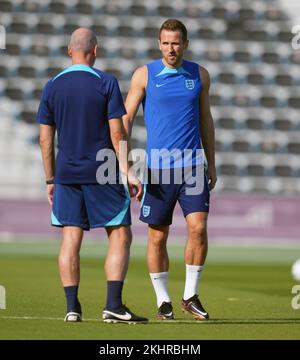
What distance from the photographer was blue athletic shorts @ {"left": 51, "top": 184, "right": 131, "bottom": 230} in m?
8.53

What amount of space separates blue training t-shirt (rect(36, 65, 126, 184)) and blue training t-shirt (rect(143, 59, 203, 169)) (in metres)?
0.72

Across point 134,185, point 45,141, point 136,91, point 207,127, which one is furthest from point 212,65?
point 134,185

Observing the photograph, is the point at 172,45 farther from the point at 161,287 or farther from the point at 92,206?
the point at 161,287

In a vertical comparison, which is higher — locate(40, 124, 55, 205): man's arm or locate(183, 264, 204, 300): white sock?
locate(40, 124, 55, 205): man's arm

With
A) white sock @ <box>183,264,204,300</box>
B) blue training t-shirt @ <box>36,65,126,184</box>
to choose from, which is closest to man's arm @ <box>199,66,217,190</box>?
white sock @ <box>183,264,204,300</box>

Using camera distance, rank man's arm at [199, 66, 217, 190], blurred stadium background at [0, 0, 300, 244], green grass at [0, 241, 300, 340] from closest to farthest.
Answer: green grass at [0, 241, 300, 340] < man's arm at [199, 66, 217, 190] < blurred stadium background at [0, 0, 300, 244]

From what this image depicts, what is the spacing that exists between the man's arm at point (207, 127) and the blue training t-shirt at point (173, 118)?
0.31 feet

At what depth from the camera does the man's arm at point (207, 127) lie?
367 inches

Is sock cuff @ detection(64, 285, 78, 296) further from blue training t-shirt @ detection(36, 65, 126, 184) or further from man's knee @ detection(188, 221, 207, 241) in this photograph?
man's knee @ detection(188, 221, 207, 241)

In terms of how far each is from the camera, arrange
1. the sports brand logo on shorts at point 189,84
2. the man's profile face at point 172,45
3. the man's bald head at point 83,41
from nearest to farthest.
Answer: the man's bald head at point 83,41
the man's profile face at point 172,45
the sports brand logo on shorts at point 189,84

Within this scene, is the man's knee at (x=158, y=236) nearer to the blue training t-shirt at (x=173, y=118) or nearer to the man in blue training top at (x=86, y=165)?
the blue training t-shirt at (x=173, y=118)

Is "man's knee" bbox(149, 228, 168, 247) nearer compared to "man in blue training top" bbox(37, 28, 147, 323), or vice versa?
"man in blue training top" bbox(37, 28, 147, 323)

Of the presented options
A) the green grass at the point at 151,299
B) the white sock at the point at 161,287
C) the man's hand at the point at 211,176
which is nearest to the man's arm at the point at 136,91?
the man's hand at the point at 211,176

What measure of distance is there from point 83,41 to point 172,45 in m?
1.01
